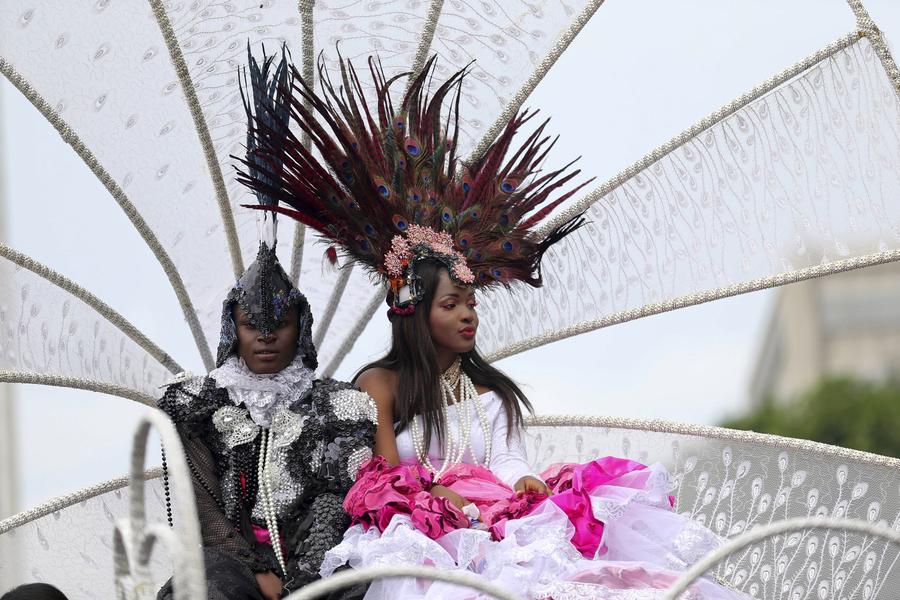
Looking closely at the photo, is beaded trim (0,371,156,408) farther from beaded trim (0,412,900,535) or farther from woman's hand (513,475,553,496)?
woman's hand (513,475,553,496)

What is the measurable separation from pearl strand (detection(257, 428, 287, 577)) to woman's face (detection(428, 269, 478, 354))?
2.20 ft

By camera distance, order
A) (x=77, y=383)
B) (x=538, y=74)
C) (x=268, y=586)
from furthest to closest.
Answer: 1. (x=538, y=74)
2. (x=77, y=383)
3. (x=268, y=586)

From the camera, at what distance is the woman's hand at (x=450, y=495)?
4.15 meters

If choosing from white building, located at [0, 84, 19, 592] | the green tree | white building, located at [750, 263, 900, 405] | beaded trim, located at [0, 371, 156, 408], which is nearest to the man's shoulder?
beaded trim, located at [0, 371, 156, 408]

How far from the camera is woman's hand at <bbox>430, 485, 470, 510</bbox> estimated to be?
13.6 feet

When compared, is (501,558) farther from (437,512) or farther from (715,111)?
(715,111)

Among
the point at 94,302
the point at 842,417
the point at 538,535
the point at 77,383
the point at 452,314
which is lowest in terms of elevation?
the point at 842,417

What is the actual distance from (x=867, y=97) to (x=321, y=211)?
188cm

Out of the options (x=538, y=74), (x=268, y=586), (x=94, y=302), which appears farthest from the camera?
(x=538, y=74)

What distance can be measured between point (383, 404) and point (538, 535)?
107 cm

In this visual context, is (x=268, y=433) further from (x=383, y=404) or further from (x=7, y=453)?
(x=7, y=453)

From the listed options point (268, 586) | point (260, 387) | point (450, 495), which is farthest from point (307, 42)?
point (268, 586)

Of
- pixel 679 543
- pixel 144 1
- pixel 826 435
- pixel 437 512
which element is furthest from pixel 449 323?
pixel 826 435

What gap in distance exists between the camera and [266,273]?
448cm
